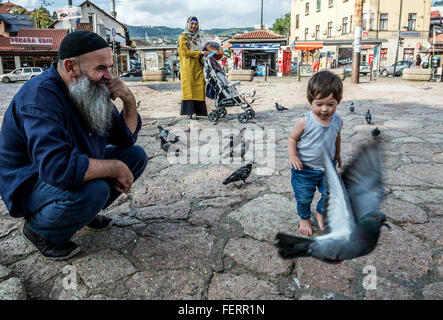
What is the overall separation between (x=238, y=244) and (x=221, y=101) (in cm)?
473

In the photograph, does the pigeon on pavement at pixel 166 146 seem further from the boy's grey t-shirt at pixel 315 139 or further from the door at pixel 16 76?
the door at pixel 16 76

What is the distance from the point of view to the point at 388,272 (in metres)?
1.85

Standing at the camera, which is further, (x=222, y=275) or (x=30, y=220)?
(x=30, y=220)

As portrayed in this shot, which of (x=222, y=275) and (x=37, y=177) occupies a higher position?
(x=37, y=177)

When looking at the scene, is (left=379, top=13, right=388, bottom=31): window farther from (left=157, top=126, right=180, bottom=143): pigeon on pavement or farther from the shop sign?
(left=157, top=126, right=180, bottom=143): pigeon on pavement

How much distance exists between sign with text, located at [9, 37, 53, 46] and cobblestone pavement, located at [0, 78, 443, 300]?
127ft

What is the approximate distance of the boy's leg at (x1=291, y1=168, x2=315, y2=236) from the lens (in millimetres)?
2262

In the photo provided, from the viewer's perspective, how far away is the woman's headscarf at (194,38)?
241 inches

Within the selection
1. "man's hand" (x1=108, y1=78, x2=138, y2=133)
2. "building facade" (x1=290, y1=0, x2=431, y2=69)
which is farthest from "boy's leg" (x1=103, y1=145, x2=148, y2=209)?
"building facade" (x1=290, y1=0, x2=431, y2=69)

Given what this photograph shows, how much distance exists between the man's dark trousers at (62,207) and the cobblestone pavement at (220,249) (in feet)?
0.77

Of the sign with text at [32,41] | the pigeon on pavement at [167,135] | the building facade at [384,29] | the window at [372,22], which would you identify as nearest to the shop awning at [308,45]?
the building facade at [384,29]
